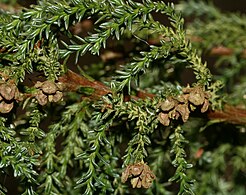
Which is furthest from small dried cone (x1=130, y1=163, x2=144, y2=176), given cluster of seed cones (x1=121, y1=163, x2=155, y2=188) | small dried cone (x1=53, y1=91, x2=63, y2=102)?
small dried cone (x1=53, y1=91, x2=63, y2=102)

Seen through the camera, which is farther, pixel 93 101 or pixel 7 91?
pixel 93 101

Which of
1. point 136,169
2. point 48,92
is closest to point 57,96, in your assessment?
point 48,92

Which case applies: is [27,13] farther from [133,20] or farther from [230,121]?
[230,121]

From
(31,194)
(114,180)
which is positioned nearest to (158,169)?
(114,180)

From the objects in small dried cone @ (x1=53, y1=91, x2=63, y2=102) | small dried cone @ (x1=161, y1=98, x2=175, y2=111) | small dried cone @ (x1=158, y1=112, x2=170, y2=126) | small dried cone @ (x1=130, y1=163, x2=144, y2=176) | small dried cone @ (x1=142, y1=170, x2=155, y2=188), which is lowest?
small dried cone @ (x1=142, y1=170, x2=155, y2=188)

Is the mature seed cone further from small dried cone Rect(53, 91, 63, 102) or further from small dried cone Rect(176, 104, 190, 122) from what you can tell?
small dried cone Rect(176, 104, 190, 122)

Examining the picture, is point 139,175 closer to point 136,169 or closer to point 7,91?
point 136,169

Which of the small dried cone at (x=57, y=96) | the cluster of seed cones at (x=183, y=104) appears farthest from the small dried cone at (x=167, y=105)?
the small dried cone at (x=57, y=96)
